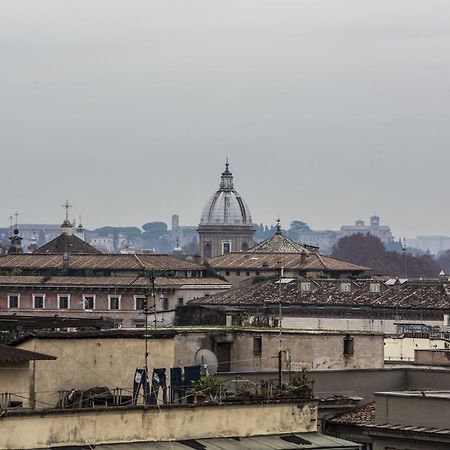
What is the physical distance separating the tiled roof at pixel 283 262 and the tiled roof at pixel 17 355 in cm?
9499

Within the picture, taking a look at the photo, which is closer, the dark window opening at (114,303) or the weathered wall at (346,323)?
the weathered wall at (346,323)

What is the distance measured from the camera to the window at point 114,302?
111 metres

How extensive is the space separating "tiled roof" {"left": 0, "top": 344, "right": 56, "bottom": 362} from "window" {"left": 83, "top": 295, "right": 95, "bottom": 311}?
78722mm

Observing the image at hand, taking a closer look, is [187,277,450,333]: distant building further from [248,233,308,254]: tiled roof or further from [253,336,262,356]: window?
[253,336,262,356]: window

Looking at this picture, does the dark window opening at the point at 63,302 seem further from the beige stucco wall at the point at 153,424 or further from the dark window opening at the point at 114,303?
the beige stucco wall at the point at 153,424

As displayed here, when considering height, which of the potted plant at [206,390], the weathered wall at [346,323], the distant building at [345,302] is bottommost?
the potted plant at [206,390]

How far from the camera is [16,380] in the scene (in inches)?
1296

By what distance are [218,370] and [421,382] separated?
3596mm

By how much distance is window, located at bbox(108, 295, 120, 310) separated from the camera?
4375 inches

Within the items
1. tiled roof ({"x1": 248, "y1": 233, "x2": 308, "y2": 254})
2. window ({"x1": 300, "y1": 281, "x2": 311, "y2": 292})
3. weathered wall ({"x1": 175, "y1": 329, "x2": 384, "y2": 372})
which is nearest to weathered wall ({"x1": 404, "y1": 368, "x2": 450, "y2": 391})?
weathered wall ({"x1": 175, "y1": 329, "x2": 384, "y2": 372})

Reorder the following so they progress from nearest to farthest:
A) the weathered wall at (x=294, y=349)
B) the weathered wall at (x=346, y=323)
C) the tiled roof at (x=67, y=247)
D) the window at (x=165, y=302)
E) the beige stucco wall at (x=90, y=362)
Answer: the beige stucco wall at (x=90, y=362), the weathered wall at (x=294, y=349), the weathered wall at (x=346, y=323), the window at (x=165, y=302), the tiled roof at (x=67, y=247)

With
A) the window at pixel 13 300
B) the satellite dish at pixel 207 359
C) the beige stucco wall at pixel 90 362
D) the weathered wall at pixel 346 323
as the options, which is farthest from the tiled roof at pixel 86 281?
the beige stucco wall at pixel 90 362

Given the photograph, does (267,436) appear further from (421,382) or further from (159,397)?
(421,382)

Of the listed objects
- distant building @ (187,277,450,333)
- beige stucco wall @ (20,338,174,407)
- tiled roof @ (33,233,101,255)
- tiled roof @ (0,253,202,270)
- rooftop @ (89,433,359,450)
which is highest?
tiled roof @ (33,233,101,255)
